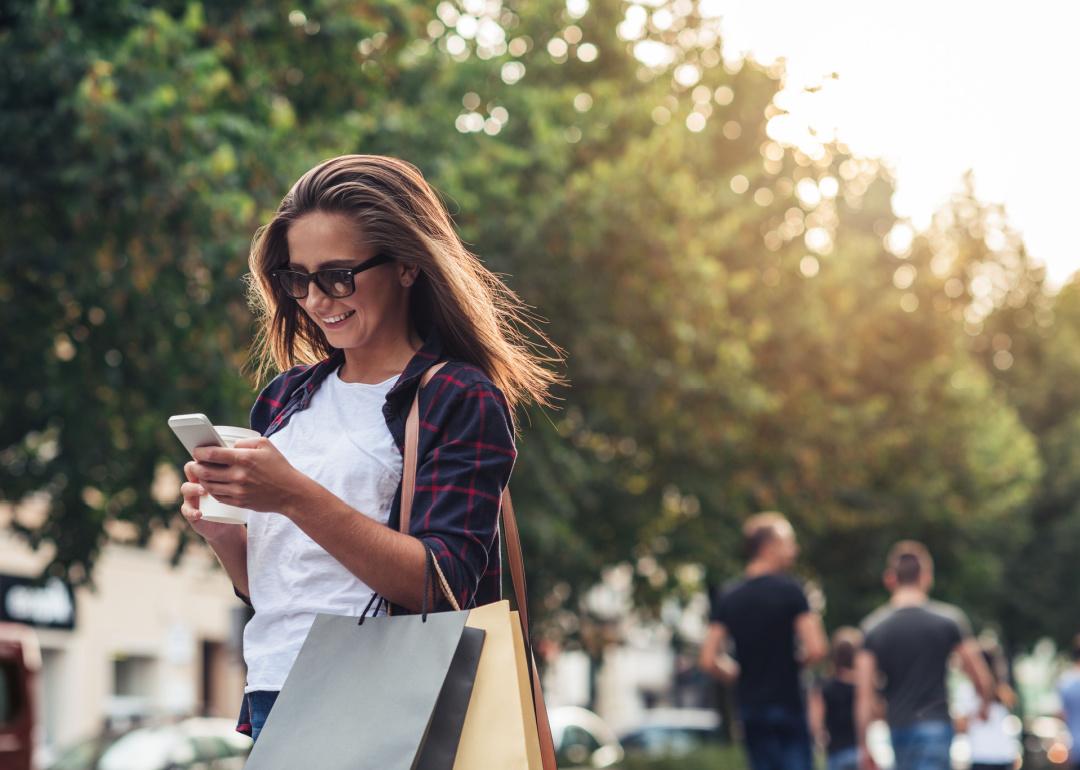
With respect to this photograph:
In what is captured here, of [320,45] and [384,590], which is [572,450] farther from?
[384,590]

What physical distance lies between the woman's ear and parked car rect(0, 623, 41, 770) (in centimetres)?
1145

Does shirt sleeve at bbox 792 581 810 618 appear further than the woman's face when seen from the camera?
Yes

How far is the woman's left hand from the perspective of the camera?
2143 mm

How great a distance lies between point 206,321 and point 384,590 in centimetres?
1020

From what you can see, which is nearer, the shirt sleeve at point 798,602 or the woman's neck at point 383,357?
the woman's neck at point 383,357

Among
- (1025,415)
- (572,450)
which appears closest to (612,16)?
(572,450)

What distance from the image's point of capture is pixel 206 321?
12.2 metres

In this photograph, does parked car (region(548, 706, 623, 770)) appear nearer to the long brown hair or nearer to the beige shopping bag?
the long brown hair

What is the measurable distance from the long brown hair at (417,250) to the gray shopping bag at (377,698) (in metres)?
0.47

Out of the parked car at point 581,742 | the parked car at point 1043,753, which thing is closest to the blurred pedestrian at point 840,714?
the parked car at point 1043,753

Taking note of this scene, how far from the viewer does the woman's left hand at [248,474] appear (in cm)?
214

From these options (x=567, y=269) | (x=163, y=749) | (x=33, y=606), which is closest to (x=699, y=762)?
(x=567, y=269)

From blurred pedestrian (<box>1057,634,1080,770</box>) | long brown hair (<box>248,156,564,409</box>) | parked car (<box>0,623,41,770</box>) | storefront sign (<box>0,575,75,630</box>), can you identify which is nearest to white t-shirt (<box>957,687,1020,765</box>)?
blurred pedestrian (<box>1057,634,1080,770</box>)

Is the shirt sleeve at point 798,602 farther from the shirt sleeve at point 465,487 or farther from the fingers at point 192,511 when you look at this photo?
the fingers at point 192,511
